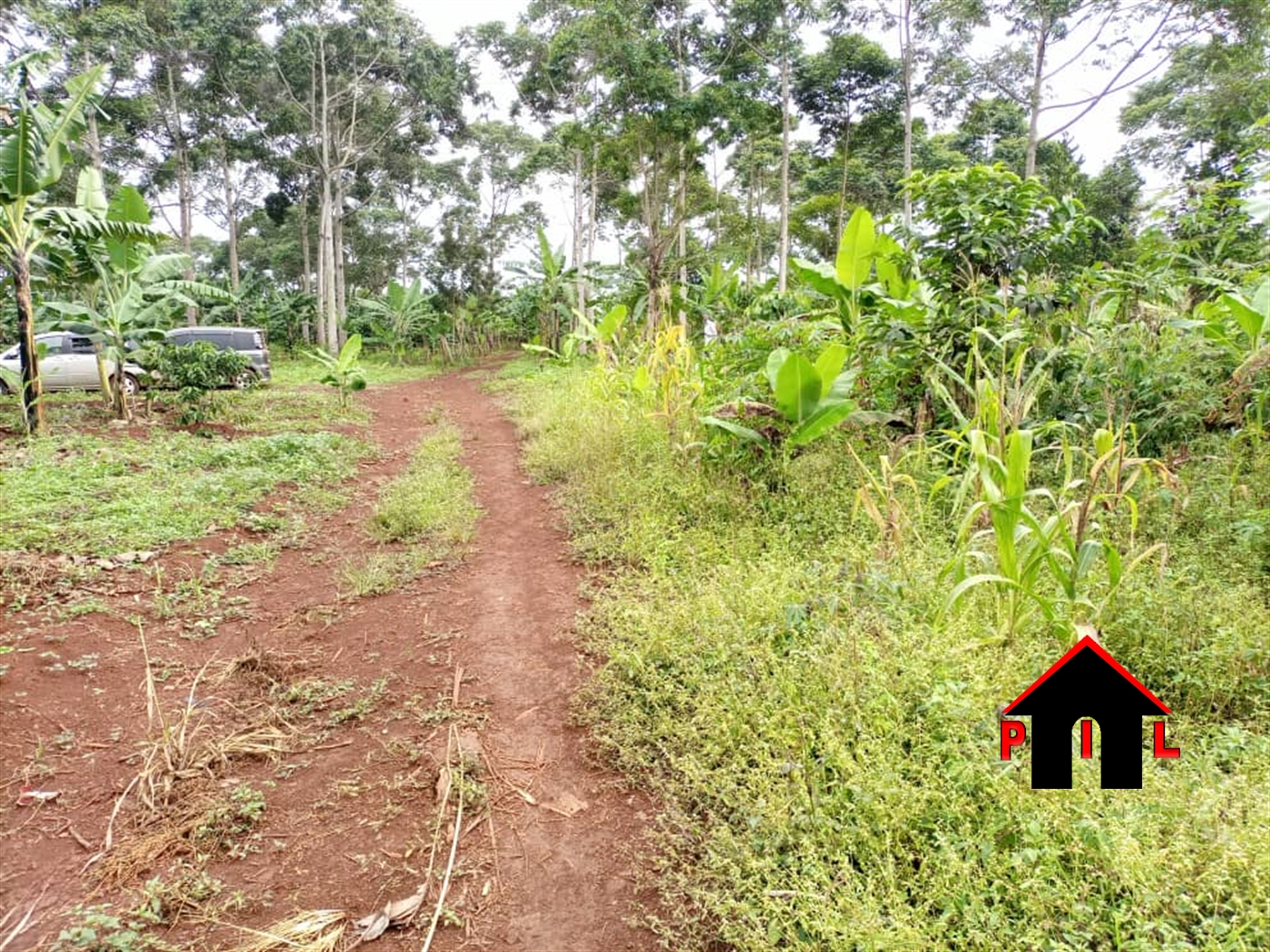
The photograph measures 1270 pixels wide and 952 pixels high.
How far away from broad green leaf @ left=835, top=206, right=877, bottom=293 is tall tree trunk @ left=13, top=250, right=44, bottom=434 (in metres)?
8.55

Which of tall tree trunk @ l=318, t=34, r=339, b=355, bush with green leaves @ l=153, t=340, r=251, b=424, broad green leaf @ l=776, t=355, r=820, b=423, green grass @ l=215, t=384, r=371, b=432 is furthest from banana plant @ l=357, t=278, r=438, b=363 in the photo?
broad green leaf @ l=776, t=355, r=820, b=423

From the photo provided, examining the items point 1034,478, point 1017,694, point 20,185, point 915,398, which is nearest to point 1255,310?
point 1034,478

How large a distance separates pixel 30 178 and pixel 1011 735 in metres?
9.65

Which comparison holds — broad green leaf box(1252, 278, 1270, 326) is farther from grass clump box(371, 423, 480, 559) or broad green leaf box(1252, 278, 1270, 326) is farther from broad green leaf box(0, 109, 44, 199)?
broad green leaf box(0, 109, 44, 199)

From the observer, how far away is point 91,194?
8273 mm

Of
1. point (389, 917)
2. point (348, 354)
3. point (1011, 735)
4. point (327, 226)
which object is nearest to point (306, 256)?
point (327, 226)

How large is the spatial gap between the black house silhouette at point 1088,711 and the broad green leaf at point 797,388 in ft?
8.78

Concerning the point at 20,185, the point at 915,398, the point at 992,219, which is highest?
the point at 20,185

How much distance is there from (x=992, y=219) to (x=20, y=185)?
9157mm

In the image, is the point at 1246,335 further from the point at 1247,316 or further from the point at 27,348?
the point at 27,348

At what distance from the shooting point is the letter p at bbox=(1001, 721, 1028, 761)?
6.48 feet

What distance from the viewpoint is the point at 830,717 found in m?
2.33

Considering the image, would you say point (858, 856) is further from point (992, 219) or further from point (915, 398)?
point (992, 219)

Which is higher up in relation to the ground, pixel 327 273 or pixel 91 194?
pixel 327 273
